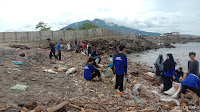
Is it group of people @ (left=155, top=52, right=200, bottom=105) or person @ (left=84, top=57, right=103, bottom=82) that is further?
person @ (left=84, top=57, right=103, bottom=82)

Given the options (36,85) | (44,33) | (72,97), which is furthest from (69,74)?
(44,33)

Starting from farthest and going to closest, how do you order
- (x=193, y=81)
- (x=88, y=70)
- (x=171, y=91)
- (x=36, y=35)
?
(x=36, y=35) < (x=88, y=70) < (x=171, y=91) < (x=193, y=81)

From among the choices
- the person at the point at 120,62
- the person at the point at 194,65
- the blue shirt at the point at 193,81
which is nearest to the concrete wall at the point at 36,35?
the person at the point at 120,62

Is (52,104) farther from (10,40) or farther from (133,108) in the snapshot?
(10,40)

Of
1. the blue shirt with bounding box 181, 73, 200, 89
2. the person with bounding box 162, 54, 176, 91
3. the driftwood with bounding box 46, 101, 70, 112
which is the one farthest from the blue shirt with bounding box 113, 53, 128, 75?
the driftwood with bounding box 46, 101, 70, 112

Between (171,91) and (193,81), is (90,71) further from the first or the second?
(193,81)

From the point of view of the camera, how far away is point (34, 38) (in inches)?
1011

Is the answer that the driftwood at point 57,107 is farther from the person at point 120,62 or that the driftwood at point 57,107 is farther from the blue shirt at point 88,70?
the blue shirt at point 88,70

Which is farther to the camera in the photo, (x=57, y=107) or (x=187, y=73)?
(x=187, y=73)

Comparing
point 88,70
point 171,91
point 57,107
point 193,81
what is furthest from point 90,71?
point 193,81

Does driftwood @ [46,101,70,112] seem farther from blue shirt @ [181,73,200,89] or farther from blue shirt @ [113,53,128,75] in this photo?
blue shirt @ [181,73,200,89]

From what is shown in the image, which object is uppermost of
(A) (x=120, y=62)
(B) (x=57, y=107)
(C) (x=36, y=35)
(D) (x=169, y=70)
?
(C) (x=36, y=35)

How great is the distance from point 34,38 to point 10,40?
3745 millimetres

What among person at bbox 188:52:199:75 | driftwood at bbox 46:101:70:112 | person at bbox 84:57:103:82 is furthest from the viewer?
person at bbox 84:57:103:82
